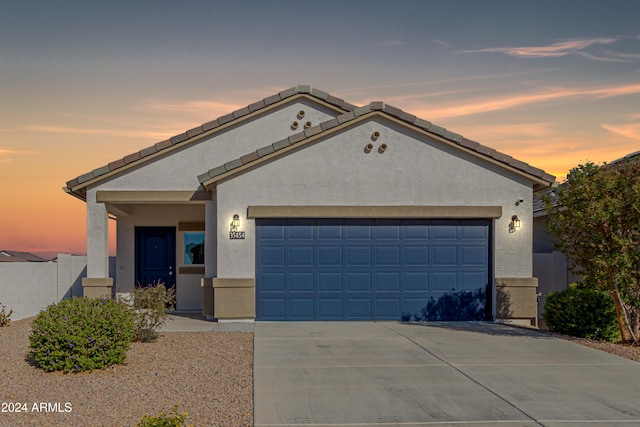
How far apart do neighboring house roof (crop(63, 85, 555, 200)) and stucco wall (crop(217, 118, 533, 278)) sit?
30cm

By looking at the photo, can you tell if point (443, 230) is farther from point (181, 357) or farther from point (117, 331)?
point (117, 331)

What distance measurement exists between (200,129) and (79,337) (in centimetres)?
910

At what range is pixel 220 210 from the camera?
1716cm

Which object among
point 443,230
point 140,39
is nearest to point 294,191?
point 443,230

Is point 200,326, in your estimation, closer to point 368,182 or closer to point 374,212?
point 374,212

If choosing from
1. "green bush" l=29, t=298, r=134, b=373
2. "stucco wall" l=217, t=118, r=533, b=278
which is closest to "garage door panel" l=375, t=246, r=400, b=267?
"stucco wall" l=217, t=118, r=533, b=278

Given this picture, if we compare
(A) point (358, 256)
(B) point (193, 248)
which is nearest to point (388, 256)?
(A) point (358, 256)

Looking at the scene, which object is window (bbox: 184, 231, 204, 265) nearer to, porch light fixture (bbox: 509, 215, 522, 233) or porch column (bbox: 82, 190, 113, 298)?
porch column (bbox: 82, 190, 113, 298)

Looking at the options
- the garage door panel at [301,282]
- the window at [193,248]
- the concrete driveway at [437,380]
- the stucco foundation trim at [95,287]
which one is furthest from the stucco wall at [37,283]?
the concrete driveway at [437,380]

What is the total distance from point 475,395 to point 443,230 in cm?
817

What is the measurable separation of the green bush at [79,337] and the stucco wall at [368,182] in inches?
222

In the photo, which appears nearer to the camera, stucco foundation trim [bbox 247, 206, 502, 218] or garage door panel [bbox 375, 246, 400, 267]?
stucco foundation trim [bbox 247, 206, 502, 218]

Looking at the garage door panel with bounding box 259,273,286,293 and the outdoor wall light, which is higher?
the outdoor wall light

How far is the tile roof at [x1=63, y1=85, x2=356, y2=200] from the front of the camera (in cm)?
1839
